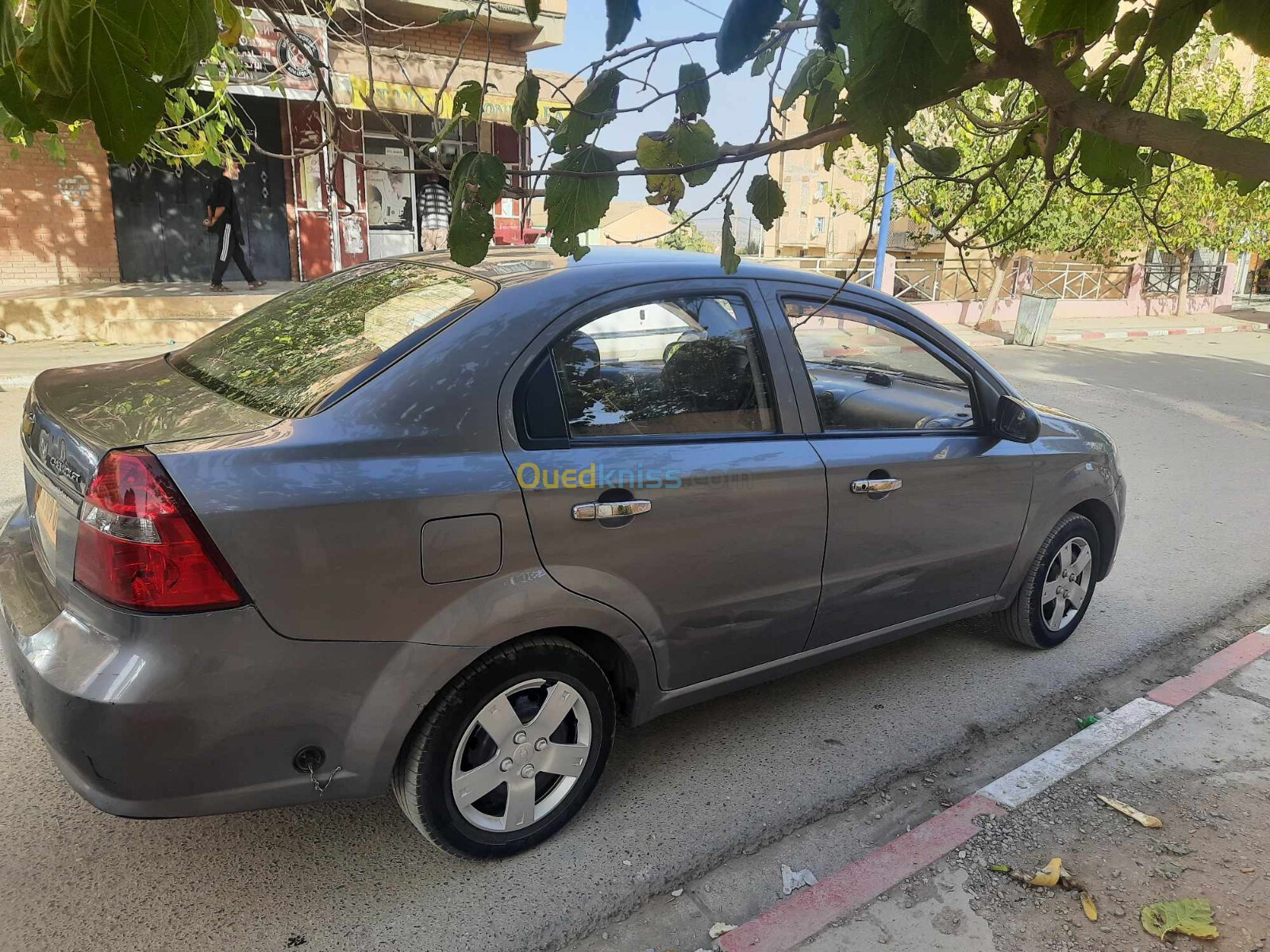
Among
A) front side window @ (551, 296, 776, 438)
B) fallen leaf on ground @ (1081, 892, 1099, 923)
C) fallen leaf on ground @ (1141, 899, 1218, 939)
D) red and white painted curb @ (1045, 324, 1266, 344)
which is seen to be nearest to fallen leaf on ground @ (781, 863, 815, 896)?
fallen leaf on ground @ (1081, 892, 1099, 923)

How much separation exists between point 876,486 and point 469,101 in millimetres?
1845

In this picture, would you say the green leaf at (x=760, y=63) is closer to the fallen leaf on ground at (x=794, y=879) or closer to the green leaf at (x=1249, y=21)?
the green leaf at (x=1249, y=21)

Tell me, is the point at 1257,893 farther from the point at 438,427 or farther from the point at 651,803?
the point at 438,427

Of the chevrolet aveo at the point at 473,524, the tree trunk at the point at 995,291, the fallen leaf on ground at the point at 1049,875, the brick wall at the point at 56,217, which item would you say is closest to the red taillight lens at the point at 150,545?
the chevrolet aveo at the point at 473,524

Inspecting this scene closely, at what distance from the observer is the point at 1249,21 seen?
1.83 m

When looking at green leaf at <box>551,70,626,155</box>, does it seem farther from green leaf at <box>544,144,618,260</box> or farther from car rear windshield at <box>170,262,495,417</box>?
car rear windshield at <box>170,262,495,417</box>

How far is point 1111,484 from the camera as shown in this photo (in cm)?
407

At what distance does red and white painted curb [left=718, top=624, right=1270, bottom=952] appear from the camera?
2.39 m

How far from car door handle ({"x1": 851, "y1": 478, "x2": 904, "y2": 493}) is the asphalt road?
932 millimetres

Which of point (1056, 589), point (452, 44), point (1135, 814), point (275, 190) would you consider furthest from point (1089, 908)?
point (452, 44)

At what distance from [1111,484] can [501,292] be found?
9.62ft

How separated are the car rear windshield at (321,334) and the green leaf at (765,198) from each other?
807mm

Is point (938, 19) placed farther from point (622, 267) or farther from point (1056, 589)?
point (1056, 589)

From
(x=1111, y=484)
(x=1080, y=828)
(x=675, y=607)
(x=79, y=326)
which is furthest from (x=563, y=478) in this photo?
(x=79, y=326)
